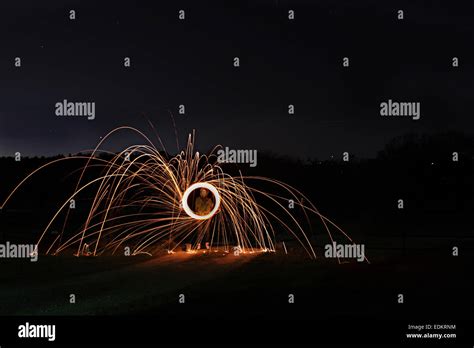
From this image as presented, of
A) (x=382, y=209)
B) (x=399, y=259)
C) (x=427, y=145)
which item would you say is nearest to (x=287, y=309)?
(x=399, y=259)

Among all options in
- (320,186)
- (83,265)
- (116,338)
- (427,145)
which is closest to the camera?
(116,338)

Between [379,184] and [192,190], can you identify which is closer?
[192,190]

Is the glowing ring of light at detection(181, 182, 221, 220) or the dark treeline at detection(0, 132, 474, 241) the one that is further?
the dark treeline at detection(0, 132, 474, 241)

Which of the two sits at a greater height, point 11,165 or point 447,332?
point 11,165

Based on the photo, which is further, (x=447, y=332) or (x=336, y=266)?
(x=336, y=266)

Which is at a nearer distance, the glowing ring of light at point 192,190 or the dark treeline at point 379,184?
the glowing ring of light at point 192,190

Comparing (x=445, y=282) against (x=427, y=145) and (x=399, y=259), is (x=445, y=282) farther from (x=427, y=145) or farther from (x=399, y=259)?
(x=427, y=145)

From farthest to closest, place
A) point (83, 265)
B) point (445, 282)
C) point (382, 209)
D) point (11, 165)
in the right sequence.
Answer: point (11, 165)
point (382, 209)
point (83, 265)
point (445, 282)

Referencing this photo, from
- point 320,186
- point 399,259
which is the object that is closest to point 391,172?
point 320,186

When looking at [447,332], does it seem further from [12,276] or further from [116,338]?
[12,276]
